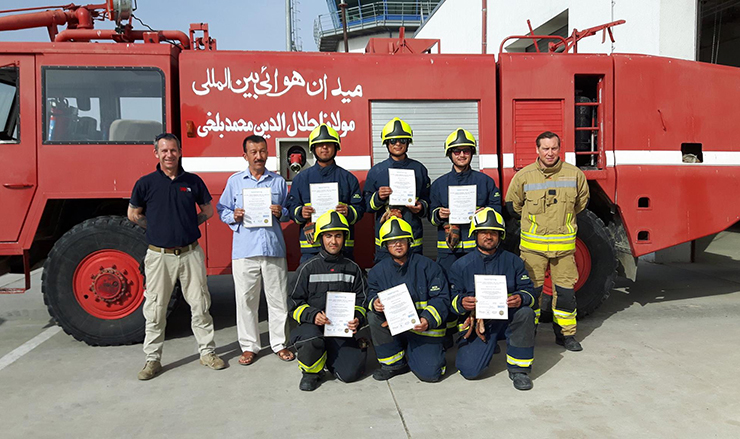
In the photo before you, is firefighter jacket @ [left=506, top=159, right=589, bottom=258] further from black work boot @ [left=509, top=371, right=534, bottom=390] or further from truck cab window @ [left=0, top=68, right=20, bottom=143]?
truck cab window @ [left=0, top=68, right=20, bottom=143]

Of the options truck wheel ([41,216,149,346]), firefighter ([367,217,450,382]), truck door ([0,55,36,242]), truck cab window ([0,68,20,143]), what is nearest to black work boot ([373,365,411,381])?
firefighter ([367,217,450,382])

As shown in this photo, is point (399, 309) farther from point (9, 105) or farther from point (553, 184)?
point (9, 105)

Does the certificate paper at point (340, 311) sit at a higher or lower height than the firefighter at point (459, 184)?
lower

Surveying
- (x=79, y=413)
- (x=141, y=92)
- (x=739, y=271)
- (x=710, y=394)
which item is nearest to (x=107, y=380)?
(x=79, y=413)

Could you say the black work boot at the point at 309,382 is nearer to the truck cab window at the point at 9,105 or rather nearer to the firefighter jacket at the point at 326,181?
the firefighter jacket at the point at 326,181

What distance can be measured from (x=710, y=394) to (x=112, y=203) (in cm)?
525

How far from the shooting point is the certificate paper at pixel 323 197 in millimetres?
4504

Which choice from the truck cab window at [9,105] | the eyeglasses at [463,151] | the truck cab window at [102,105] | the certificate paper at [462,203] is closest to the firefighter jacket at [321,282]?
the certificate paper at [462,203]

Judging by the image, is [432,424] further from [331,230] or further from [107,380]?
[107,380]

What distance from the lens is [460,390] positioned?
388cm

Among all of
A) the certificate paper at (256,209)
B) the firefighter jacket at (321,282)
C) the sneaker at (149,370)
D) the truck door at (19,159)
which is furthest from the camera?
the truck door at (19,159)

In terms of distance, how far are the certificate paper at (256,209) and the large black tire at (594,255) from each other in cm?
240

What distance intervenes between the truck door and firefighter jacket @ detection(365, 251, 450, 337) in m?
3.21

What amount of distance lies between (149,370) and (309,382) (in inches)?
51.2
